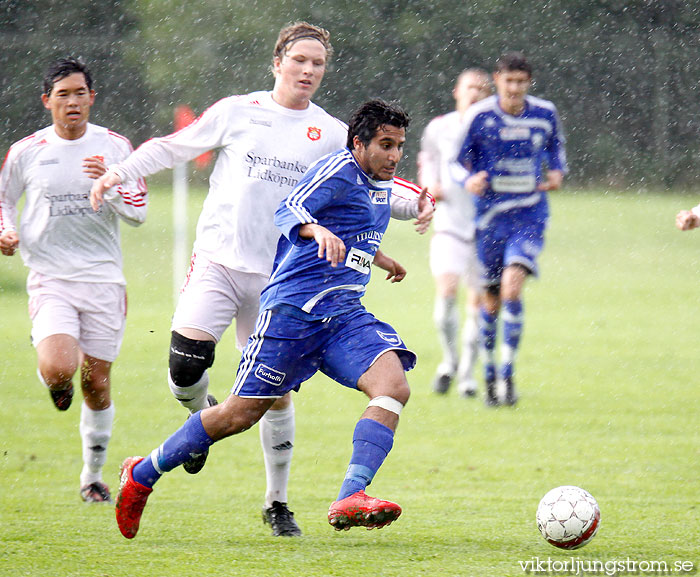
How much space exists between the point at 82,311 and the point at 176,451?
1.62m

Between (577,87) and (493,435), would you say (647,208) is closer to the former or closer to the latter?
(577,87)

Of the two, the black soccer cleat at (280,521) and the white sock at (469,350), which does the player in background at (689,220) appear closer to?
the black soccer cleat at (280,521)

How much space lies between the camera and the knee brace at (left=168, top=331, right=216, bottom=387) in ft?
15.5

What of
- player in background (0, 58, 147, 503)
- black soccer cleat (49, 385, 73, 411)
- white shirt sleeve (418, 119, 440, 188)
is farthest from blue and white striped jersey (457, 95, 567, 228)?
black soccer cleat (49, 385, 73, 411)

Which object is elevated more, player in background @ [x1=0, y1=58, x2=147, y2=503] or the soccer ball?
player in background @ [x1=0, y1=58, x2=147, y2=503]

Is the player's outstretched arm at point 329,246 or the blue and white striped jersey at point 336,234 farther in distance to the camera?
the blue and white striped jersey at point 336,234

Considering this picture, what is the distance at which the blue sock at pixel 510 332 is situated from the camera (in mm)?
7969

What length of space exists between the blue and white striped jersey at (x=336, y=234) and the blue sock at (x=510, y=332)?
12.5 ft

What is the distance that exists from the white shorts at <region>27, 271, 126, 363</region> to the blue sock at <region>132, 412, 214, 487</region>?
1372 mm

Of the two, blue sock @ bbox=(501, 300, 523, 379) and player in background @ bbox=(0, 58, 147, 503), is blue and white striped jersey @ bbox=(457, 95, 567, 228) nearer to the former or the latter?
blue sock @ bbox=(501, 300, 523, 379)

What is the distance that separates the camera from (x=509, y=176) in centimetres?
808

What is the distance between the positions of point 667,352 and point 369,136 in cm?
726

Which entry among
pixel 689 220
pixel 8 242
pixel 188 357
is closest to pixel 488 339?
pixel 689 220

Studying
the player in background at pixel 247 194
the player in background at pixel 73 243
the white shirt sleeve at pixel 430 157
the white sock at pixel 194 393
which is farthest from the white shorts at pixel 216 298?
the white shirt sleeve at pixel 430 157
